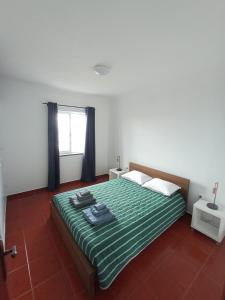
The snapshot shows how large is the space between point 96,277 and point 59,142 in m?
2.95

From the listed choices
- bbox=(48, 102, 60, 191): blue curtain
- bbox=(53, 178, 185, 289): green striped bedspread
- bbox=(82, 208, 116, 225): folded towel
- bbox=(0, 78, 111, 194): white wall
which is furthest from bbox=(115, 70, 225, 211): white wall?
bbox=(48, 102, 60, 191): blue curtain

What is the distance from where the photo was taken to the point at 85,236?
1537mm

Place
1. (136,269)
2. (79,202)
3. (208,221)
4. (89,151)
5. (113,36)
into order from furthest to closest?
(89,151) → (208,221) → (79,202) → (136,269) → (113,36)

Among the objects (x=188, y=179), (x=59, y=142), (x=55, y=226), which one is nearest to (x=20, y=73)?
(x=59, y=142)

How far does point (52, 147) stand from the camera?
11.0 ft

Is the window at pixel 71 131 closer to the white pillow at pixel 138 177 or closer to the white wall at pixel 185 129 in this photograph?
the white wall at pixel 185 129

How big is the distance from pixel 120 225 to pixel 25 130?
273 cm

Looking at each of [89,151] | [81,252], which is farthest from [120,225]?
[89,151]

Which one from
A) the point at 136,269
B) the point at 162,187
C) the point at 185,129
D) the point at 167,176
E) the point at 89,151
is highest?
the point at 185,129

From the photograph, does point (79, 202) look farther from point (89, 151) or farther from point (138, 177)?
point (89, 151)

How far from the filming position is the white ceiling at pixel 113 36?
3.59 ft

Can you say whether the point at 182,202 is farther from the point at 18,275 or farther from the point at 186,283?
the point at 18,275

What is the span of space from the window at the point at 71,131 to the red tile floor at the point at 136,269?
2.01 m

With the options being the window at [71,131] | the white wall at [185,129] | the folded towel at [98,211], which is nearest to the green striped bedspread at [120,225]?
the folded towel at [98,211]
